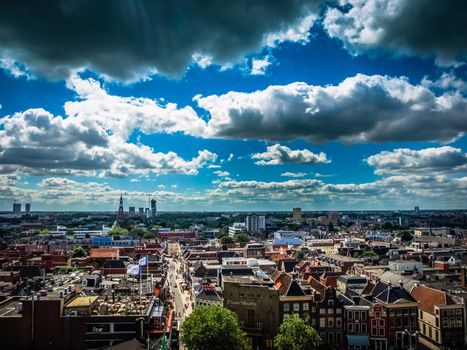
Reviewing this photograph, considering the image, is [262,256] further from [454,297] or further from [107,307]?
[107,307]

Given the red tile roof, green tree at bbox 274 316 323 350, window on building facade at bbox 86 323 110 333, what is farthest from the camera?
the red tile roof

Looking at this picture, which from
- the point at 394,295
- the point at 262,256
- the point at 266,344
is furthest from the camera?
the point at 262,256

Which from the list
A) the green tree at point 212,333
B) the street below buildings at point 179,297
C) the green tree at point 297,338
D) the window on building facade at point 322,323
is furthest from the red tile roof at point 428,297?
the street below buildings at point 179,297

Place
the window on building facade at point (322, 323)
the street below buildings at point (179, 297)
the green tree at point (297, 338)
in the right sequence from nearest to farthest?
the green tree at point (297, 338)
the window on building facade at point (322, 323)
the street below buildings at point (179, 297)

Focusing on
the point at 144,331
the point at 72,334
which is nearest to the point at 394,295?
the point at 144,331

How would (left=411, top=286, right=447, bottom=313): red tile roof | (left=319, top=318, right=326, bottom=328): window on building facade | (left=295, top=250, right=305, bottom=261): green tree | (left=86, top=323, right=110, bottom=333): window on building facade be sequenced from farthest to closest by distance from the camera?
(left=295, top=250, right=305, bottom=261): green tree < (left=411, top=286, right=447, bottom=313): red tile roof < (left=319, top=318, right=326, bottom=328): window on building facade < (left=86, top=323, right=110, bottom=333): window on building facade

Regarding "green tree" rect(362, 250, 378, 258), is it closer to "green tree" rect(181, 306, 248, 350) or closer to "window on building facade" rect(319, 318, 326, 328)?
"window on building facade" rect(319, 318, 326, 328)

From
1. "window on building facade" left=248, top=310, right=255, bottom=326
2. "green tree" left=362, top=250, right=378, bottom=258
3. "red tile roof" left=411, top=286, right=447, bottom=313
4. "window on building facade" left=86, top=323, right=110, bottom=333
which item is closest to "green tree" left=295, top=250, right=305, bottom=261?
"green tree" left=362, top=250, right=378, bottom=258

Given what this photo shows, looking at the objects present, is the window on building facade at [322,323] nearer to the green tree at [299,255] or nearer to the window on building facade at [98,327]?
the window on building facade at [98,327]

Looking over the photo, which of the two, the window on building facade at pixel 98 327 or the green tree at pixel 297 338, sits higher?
the window on building facade at pixel 98 327
